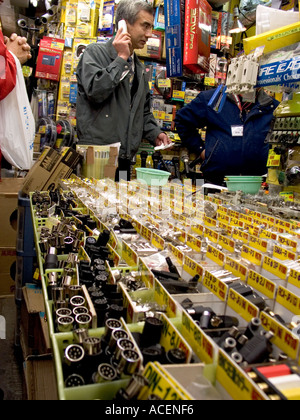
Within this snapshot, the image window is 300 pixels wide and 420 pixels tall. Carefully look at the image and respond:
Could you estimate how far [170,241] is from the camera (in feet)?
5.05

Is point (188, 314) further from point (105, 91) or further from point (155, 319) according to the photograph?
point (105, 91)

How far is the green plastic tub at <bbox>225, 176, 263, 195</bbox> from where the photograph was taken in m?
2.50

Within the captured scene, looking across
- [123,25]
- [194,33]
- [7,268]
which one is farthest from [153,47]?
[7,268]

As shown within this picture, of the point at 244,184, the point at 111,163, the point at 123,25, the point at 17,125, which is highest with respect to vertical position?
the point at 123,25

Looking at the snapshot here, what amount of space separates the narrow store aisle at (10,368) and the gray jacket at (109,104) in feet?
6.07

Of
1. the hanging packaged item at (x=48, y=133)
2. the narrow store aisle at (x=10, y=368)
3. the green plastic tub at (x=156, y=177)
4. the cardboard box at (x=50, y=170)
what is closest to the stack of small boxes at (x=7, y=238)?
the narrow store aisle at (x=10, y=368)

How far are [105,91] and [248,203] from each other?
5.69 ft

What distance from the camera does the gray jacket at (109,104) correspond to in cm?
312

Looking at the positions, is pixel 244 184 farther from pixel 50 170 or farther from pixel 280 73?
pixel 50 170

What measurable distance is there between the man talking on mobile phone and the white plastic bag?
72 centimetres

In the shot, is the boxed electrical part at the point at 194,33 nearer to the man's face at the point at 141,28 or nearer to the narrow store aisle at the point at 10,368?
the man's face at the point at 141,28

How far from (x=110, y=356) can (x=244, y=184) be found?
198cm

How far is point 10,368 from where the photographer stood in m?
2.51
